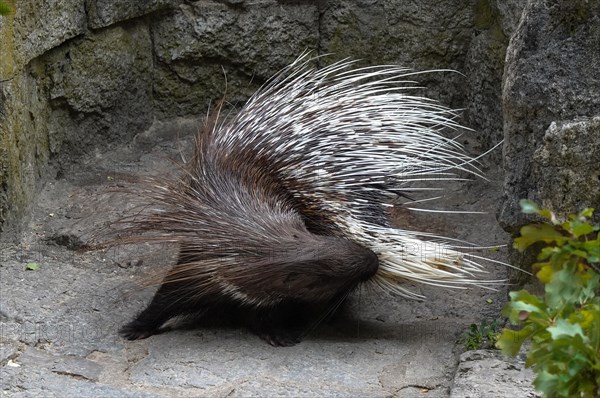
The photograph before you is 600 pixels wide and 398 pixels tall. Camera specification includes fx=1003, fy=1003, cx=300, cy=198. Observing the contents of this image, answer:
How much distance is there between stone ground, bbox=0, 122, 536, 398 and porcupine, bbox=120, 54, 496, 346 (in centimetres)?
13

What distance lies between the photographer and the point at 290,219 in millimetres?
3631

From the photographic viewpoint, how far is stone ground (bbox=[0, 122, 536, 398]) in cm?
320

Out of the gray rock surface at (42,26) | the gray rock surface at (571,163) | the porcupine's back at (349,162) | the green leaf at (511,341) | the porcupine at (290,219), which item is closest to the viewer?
the green leaf at (511,341)

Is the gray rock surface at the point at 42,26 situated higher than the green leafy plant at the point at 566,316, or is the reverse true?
the gray rock surface at the point at 42,26

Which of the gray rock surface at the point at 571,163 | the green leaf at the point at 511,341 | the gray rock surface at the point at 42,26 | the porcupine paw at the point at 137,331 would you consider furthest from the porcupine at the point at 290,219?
the green leaf at the point at 511,341

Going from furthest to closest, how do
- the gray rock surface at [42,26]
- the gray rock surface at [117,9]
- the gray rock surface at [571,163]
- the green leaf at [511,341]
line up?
the gray rock surface at [117,9], the gray rock surface at [42,26], the gray rock surface at [571,163], the green leaf at [511,341]

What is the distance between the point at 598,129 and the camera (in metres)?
3.16

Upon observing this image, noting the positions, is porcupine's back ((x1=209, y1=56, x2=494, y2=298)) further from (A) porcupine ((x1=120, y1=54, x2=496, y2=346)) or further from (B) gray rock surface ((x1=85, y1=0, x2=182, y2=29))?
(B) gray rock surface ((x1=85, y1=0, x2=182, y2=29))

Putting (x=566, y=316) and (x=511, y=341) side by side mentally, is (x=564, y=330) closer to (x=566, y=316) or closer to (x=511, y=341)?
(x=566, y=316)

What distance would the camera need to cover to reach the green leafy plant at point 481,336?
3475 millimetres

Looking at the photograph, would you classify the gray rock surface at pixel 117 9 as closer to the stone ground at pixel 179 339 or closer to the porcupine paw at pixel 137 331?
the stone ground at pixel 179 339

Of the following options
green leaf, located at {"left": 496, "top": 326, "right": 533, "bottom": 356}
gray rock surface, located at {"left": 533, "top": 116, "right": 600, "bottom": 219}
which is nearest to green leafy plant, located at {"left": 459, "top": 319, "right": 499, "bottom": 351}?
gray rock surface, located at {"left": 533, "top": 116, "right": 600, "bottom": 219}

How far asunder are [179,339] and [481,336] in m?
1.08

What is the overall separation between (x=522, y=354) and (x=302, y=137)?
118cm
